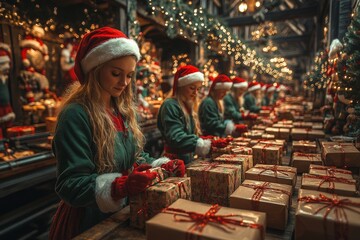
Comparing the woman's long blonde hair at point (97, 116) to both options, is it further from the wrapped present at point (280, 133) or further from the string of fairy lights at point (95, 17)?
the string of fairy lights at point (95, 17)

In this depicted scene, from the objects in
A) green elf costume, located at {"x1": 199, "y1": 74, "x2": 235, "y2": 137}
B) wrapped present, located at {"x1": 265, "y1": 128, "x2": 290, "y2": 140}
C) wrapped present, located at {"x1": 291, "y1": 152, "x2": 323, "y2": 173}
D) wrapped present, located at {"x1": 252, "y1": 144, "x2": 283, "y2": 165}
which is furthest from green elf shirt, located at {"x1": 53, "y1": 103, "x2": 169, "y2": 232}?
green elf costume, located at {"x1": 199, "y1": 74, "x2": 235, "y2": 137}

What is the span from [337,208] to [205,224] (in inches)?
23.0

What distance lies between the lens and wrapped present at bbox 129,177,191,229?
1.25 metres

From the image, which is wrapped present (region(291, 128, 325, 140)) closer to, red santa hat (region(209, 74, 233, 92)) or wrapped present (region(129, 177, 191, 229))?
red santa hat (region(209, 74, 233, 92))

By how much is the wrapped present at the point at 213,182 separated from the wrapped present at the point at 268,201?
103 millimetres

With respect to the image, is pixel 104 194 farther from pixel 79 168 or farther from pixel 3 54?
pixel 3 54

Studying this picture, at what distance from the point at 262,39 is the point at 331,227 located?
1060 cm

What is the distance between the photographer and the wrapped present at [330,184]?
1.41 metres

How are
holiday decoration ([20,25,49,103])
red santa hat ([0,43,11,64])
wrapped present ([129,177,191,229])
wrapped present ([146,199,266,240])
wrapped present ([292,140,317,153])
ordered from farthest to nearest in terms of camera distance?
holiday decoration ([20,25,49,103]), red santa hat ([0,43,11,64]), wrapped present ([292,140,317,153]), wrapped present ([129,177,191,229]), wrapped present ([146,199,266,240])

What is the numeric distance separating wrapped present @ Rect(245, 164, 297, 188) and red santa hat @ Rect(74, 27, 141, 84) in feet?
3.63

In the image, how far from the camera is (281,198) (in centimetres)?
132

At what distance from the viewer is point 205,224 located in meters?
1.01

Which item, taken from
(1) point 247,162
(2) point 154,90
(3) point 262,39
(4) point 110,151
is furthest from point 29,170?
(3) point 262,39

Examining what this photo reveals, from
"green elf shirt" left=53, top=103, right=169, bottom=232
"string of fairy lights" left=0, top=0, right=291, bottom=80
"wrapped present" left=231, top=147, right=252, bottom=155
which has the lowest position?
"wrapped present" left=231, top=147, right=252, bottom=155
